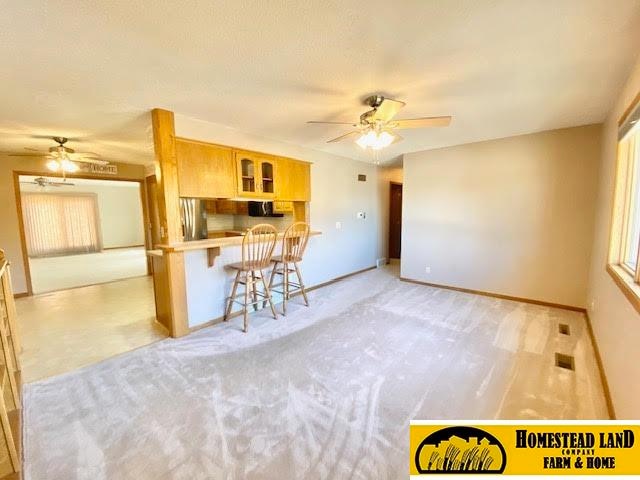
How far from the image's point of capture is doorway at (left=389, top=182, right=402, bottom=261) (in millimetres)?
6479

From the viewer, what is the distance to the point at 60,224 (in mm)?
8312

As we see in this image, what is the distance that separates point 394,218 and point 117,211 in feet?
31.1

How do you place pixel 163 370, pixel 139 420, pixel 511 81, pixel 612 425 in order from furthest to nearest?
pixel 163 370, pixel 511 81, pixel 139 420, pixel 612 425

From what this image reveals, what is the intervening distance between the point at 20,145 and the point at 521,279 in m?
7.32

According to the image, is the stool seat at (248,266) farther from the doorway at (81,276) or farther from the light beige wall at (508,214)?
the light beige wall at (508,214)

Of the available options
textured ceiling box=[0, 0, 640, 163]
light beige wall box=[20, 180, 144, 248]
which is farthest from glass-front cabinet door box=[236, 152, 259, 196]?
light beige wall box=[20, 180, 144, 248]

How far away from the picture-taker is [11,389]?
1.70m

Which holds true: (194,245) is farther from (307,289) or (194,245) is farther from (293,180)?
(307,289)

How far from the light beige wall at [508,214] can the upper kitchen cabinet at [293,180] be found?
1784 mm

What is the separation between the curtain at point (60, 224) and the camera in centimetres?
791

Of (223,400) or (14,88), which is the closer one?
(223,400)

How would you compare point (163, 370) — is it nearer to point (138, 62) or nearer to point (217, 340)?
point (217, 340)

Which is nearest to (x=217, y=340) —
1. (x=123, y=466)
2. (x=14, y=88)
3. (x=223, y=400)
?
(x=223, y=400)

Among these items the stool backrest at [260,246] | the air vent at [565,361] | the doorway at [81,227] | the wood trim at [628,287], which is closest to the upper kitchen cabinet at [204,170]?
the stool backrest at [260,246]
